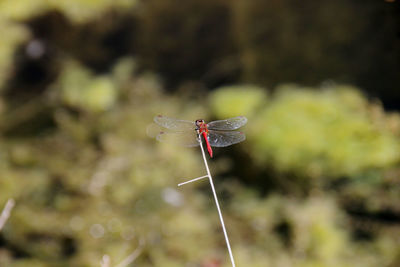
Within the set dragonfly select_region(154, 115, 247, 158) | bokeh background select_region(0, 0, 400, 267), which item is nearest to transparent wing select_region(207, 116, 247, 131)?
dragonfly select_region(154, 115, 247, 158)

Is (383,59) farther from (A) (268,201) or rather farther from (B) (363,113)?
(A) (268,201)

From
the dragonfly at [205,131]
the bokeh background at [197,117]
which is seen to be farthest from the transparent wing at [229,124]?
the bokeh background at [197,117]

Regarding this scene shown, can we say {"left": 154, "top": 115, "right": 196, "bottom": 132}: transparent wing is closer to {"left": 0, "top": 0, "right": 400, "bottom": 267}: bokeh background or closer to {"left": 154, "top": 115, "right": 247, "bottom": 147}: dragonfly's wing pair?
{"left": 154, "top": 115, "right": 247, "bottom": 147}: dragonfly's wing pair

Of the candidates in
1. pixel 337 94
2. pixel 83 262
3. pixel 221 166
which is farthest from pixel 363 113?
pixel 83 262

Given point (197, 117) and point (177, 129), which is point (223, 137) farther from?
point (197, 117)

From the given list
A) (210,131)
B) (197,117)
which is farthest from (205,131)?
(197,117)

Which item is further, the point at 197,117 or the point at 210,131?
the point at 197,117
